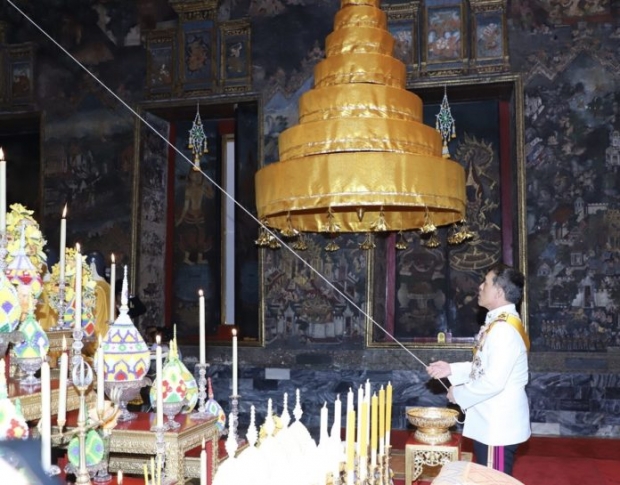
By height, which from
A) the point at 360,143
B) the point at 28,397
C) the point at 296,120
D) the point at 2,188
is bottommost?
the point at 28,397

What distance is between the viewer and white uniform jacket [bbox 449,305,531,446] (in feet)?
12.4

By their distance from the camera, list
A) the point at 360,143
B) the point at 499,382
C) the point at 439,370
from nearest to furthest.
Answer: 1. the point at 360,143
2. the point at 499,382
3. the point at 439,370

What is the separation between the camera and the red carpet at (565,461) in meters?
5.47

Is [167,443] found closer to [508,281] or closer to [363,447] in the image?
[363,447]

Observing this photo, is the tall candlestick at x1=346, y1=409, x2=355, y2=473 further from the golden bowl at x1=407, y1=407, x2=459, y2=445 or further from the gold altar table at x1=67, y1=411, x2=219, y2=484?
the golden bowl at x1=407, y1=407, x2=459, y2=445

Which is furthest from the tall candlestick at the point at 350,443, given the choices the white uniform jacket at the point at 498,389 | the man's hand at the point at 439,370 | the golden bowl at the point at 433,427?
the golden bowl at the point at 433,427

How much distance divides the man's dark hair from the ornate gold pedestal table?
1003 mm

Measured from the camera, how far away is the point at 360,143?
130 inches

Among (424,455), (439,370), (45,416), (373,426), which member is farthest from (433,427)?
(45,416)

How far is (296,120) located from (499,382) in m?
4.59

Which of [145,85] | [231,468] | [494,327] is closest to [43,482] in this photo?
[231,468]

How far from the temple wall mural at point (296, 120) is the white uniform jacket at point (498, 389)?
11.3 ft

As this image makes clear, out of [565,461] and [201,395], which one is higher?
[201,395]

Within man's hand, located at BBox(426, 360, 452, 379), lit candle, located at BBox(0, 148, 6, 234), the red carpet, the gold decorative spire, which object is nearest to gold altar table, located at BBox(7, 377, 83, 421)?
lit candle, located at BBox(0, 148, 6, 234)
